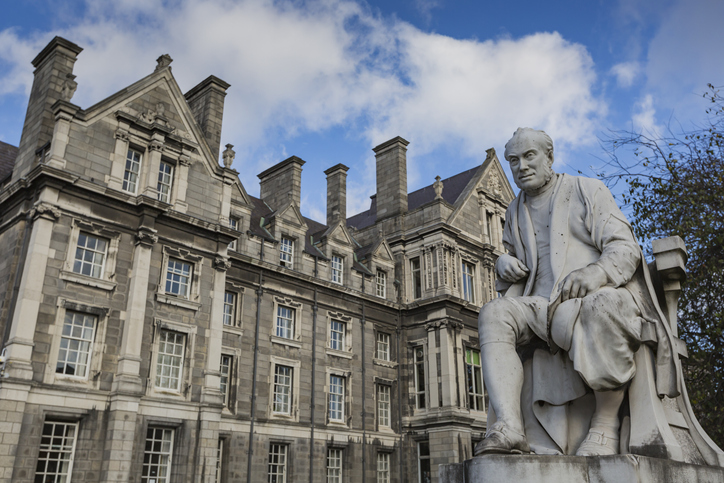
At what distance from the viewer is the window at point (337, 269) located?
2828cm

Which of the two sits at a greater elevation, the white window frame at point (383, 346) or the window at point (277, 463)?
the white window frame at point (383, 346)

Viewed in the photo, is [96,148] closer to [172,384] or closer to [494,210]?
[172,384]

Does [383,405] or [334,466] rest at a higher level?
[383,405]

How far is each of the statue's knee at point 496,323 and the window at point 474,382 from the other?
25.2 metres

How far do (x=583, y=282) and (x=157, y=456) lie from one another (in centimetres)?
1734

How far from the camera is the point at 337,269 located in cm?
2855

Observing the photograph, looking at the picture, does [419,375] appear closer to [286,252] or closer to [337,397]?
[337,397]

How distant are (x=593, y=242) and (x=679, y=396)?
43.8 inches

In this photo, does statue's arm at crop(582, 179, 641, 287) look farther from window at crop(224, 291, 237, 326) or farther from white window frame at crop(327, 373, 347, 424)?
white window frame at crop(327, 373, 347, 424)

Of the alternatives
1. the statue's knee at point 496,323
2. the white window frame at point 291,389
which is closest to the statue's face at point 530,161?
the statue's knee at point 496,323

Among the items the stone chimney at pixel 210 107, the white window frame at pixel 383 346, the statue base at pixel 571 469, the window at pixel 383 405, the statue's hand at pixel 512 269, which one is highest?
the stone chimney at pixel 210 107

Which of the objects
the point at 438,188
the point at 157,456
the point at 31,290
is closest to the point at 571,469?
the point at 31,290

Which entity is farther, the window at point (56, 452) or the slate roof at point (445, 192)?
the slate roof at point (445, 192)

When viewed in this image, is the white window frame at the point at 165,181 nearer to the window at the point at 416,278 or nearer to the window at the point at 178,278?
the window at the point at 178,278
